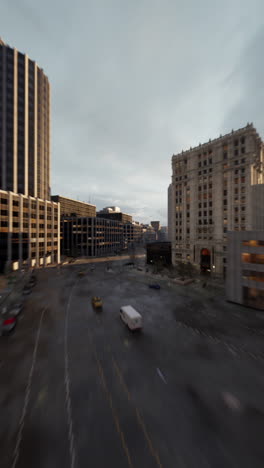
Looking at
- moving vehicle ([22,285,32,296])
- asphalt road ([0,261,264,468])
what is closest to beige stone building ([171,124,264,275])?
asphalt road ([0,261,264,468])

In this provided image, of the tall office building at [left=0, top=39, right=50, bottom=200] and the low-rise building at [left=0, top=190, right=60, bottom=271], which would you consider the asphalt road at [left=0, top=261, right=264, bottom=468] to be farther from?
the tall office building at [left=0, top=39, right=50, bottom=200]

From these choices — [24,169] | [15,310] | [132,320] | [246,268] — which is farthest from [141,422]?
[24,169]

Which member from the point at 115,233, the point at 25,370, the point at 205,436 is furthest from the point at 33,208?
the point at 205,436

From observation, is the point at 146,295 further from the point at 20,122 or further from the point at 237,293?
the point at 20,122

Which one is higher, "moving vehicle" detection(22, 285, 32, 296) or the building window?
the building window

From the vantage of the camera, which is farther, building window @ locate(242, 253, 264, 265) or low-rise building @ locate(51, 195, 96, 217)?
low-rise building @ locate(51, 195, 96, 217)

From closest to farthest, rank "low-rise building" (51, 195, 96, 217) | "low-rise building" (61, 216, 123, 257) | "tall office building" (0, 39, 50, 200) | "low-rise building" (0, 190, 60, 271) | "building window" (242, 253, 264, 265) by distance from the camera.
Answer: "building window" (242, 253, 264, 265)
"low-rise building" (0, 190, 60, 271)
"tall office building" (0, 39, 50, 200)
"low-rise building" (61, 216, 123, 257)
"low-rise building" (51, 195, 96, 217)
